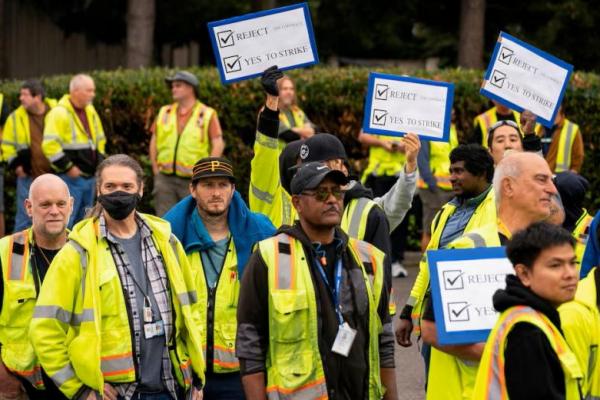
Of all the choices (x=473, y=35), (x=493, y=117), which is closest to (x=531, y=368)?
(x=493, y=117)

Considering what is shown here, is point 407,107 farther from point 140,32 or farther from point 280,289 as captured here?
point 140,32

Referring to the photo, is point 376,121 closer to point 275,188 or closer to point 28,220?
point 275,188

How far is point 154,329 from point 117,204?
0.59 metres

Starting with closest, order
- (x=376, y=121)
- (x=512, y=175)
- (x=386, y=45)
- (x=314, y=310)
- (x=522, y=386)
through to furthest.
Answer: (x=522, y=386)
(x=314, y=310)
(x=512, y=175)
(x=376, y=121)
(x=386, y=45)

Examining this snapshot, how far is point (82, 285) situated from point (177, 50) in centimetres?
2606

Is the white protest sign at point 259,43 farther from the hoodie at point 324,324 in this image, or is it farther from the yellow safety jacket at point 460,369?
the hoodie at point 324,324

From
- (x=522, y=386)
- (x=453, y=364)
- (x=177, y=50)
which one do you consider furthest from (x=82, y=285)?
(x=177, y=50)

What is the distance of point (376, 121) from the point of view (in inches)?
346

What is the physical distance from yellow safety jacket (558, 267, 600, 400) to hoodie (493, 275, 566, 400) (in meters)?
0.27

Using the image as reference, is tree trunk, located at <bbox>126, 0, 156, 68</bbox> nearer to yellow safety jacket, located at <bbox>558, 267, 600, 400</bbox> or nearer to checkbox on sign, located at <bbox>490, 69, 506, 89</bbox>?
checkbox on sign, located at <bbox>490, 69, 506, 89</bbox>

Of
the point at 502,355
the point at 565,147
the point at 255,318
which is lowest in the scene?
the point at 502,355

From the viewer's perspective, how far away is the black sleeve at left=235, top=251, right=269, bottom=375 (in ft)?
17.9

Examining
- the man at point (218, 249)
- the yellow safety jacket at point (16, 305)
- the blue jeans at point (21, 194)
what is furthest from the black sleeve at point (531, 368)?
the blue jeans at point (21, 194)

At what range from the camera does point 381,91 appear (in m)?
8.88
